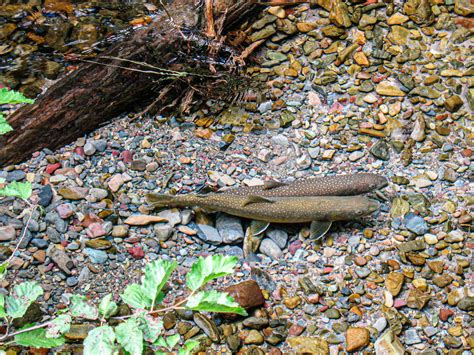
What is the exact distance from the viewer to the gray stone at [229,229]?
4930mm

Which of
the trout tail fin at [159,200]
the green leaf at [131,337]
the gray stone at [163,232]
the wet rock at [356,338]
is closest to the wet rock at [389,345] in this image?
the wet rock at [356,338]

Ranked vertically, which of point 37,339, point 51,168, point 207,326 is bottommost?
point 207,326

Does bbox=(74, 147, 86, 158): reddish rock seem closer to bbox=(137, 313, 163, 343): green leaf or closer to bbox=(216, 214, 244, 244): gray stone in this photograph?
bbox=(216, 214, 244, 244): gray stone

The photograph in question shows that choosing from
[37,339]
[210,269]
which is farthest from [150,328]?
[37,339]

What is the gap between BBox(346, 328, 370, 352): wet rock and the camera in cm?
437

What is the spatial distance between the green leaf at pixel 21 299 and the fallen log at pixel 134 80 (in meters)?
2.82

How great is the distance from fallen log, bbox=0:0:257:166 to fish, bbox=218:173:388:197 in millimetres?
1370

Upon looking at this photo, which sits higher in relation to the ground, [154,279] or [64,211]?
[154,279]

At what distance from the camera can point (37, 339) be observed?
268cm

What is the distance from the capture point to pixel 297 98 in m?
6.04

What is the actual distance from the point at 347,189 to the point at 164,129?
5.88 ft

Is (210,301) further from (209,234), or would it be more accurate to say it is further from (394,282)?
(394,282)

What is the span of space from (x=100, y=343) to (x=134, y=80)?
3.74 m

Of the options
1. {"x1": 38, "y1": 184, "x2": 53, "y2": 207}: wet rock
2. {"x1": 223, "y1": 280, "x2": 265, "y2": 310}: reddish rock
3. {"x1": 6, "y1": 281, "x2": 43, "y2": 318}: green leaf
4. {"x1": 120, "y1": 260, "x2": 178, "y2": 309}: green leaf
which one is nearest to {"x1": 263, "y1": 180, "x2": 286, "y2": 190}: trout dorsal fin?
{"x1": 223, "y1": 280, "x2": 265, "y2": 310}: reddish rock
